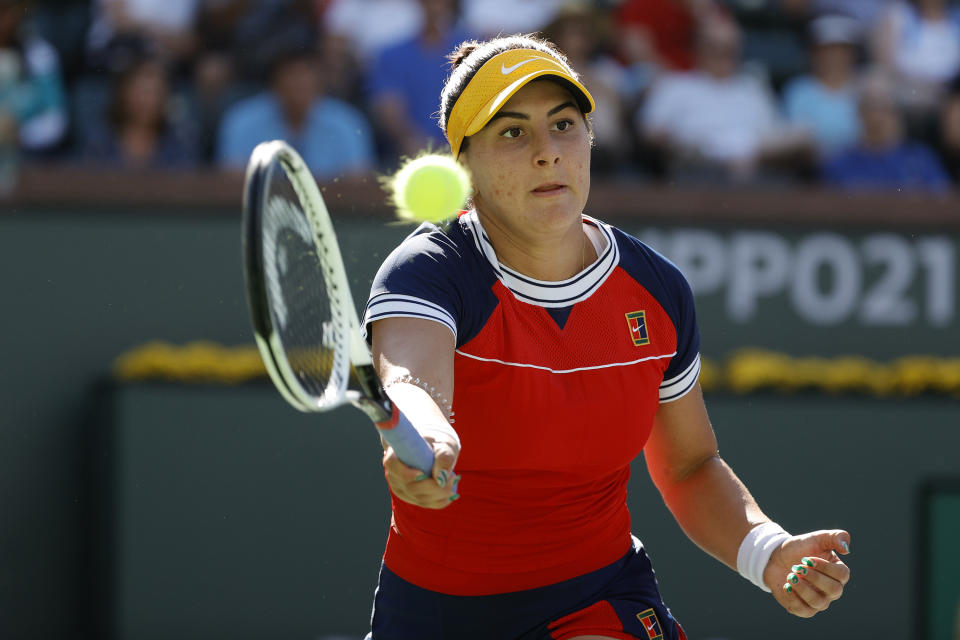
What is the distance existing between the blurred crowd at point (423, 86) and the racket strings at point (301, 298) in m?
3.79

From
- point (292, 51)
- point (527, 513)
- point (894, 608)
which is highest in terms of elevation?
point (292, 51)

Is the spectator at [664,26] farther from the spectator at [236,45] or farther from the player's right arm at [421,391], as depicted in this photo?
the player's right arm at [421,391]

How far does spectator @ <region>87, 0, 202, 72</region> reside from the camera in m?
6.62

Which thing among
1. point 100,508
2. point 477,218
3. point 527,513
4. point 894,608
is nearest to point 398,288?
point 477,218

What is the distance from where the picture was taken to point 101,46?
6.77 metres

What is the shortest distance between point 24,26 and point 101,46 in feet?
1.30

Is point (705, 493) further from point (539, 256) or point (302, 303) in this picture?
point (302, 303)

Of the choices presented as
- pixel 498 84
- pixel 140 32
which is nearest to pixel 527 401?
pixel 498 84

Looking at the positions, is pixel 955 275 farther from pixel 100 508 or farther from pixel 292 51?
pixel 100 508

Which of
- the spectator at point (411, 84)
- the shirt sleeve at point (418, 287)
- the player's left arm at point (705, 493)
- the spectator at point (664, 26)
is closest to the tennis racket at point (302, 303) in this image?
the shirt sleeve at point (418, 287)

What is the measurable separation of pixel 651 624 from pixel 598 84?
4.74m

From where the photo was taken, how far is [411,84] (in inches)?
275

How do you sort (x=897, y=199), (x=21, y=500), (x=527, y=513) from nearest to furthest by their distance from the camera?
(x=527, y=513) → (x=21, y=500) → (x=897, y=199)

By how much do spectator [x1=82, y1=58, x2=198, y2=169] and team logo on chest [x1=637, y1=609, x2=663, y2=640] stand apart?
4.26m
